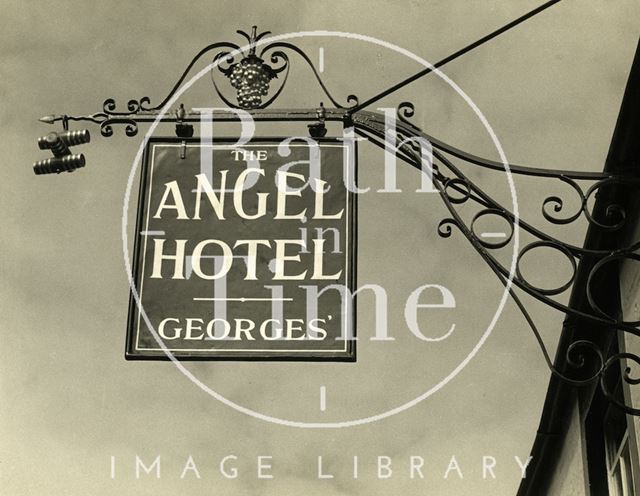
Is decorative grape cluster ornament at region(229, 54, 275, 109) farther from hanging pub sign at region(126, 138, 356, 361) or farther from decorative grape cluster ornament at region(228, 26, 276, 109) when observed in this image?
hanging pub sign at region(126, 138, 356, 361)

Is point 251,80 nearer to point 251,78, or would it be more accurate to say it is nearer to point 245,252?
point 251,78

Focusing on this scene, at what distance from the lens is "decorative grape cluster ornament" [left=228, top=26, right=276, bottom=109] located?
7848 mm

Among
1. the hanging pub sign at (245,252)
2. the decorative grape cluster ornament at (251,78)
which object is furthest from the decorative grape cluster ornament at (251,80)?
the hanging pub sign at (245,252)

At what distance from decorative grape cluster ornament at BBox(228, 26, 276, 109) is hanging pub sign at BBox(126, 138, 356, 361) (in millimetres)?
298

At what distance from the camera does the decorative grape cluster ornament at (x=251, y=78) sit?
7.85m

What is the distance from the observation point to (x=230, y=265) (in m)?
7.37

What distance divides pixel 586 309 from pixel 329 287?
273cm

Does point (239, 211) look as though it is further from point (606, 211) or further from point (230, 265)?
point (606, 211)

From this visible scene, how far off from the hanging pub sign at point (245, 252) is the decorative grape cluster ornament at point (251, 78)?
298 mm

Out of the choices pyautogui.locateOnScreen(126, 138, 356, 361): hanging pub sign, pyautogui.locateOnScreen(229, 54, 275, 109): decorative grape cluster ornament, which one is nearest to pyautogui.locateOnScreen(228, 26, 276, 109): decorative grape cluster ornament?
pyautogui.locateOnScreen(229, 54, 275, 109): decorative grape cluster ornament

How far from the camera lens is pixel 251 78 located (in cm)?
787

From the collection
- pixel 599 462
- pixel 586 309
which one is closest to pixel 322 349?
pixel 586 309

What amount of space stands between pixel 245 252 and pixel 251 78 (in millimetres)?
1197

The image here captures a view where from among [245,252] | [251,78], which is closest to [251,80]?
[251,78]
